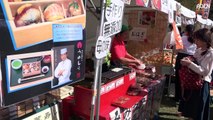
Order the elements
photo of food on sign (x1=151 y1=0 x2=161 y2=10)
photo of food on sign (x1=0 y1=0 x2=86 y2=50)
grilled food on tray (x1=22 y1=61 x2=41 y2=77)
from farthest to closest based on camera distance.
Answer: photo of food on sign (x1=151 y1=0 x2=161 y2=10), grilled food on tray (x1=22 y1=61 x2=41 y2=77), photo of food on sign (x1=0 y1=0 x2=86 y2=50)

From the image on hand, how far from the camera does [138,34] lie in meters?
7.13

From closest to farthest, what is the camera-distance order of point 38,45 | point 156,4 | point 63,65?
point 38,45 → point 63,65 → point 156,4

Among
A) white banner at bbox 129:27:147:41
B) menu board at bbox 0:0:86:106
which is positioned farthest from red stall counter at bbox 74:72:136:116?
white banner at bbox 129:27:147:41

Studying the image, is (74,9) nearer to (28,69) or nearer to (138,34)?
(28,69)

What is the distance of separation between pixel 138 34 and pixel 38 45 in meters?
5.45

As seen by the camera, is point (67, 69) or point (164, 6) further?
point (164, 6)

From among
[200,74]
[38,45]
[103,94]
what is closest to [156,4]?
[200,74]

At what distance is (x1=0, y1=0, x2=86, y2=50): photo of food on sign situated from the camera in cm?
170

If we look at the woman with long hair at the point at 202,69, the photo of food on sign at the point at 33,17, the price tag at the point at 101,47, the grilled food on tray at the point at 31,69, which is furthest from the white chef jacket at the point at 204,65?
the grilled food on tray at the point at 31,69

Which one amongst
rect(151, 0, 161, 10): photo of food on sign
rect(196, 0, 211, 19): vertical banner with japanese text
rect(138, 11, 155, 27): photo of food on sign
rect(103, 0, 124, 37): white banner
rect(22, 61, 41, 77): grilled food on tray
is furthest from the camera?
rect(196, 0, 211, 19): vertical banner with japanese text

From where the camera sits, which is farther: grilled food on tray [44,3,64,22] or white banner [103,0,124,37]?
white banner [103,0,124,37]

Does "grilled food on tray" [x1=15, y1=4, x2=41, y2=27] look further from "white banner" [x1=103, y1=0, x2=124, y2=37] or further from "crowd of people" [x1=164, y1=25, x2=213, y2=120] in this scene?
"crowd of people" [x1=164, y1=25, x2=213, y2=120]

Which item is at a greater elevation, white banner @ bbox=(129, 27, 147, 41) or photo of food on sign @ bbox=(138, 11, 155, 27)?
photo of food on sign @ bbox=(138, 11, 155, 27)

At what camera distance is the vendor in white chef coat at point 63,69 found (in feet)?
7.02
